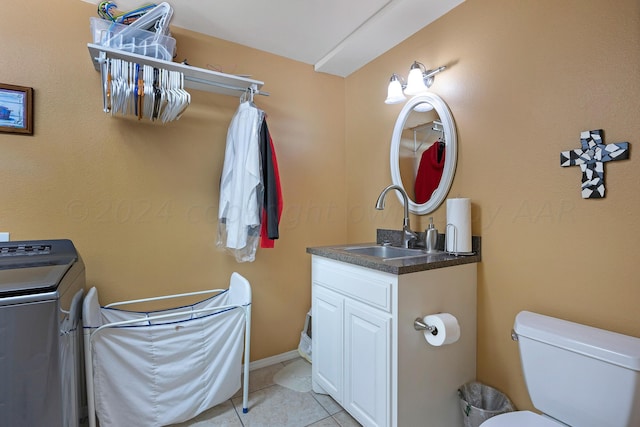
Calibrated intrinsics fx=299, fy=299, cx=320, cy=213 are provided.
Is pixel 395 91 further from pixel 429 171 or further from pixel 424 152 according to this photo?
pixel 429 171

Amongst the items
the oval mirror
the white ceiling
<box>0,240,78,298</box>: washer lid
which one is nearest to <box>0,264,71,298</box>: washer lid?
<box>0,240,78,298</box>: washer lid

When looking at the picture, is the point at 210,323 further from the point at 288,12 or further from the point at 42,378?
the point at 288,12

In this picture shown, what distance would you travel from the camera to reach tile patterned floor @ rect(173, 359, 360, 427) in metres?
1.66

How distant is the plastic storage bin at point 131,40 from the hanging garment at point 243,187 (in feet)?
1.72

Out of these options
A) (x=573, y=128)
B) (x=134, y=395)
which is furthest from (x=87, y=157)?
(x=573, y=128)

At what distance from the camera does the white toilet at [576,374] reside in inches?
37.6

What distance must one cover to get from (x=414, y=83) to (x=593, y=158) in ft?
3.25

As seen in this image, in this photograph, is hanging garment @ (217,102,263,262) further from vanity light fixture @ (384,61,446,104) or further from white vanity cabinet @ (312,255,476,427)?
vanity light fixture @ (384,61,446,104)

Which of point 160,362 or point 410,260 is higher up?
point 410,260

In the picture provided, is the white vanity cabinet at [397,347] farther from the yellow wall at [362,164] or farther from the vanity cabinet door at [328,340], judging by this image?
the yellow wall at [362,164]

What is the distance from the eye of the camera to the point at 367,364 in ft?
4.93

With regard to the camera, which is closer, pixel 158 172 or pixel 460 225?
pixel 460 225

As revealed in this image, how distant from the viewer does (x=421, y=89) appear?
1818mm

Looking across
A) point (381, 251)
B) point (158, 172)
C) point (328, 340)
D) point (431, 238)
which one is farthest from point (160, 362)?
point (431, 238)
